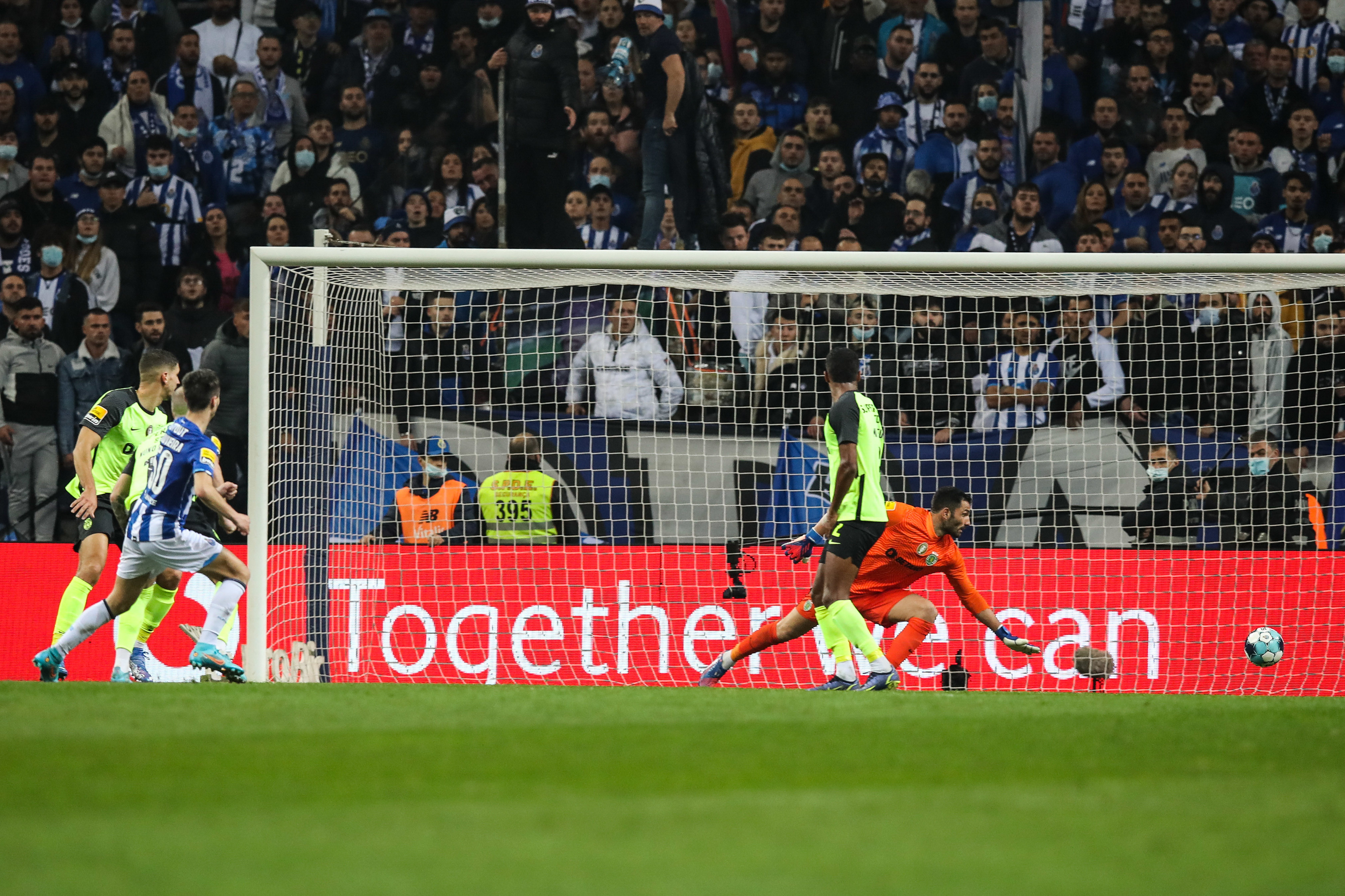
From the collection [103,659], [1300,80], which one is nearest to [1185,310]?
[1300,80]

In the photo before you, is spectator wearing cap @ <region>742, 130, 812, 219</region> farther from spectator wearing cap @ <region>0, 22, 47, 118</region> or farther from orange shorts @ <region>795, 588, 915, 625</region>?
spectator wearing cap @ <region>0, 22, 47, 118</region>

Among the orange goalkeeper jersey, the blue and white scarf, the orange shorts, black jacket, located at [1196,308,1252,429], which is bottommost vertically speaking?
the orange shorts

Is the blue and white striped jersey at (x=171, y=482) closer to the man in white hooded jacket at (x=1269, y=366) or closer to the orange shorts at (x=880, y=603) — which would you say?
the orange shorts at (x=880, y=603)

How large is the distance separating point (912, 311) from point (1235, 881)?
30.1 ft

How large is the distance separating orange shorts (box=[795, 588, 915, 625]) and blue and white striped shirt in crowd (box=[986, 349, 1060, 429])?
83.9 inches

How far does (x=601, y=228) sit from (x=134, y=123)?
486cm

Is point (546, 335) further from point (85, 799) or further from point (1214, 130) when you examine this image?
point (85, 799)

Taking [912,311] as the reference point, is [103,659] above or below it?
below

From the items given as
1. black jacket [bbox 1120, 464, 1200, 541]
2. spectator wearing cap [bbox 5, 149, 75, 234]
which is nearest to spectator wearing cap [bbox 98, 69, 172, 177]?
spectator wearing cap [bbox 5, 149, 75, 234]

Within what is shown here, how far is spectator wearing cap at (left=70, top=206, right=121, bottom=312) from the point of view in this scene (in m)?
14.3

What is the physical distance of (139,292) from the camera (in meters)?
14.3

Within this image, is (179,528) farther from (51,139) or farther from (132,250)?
(51,139)

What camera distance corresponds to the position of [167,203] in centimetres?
1484

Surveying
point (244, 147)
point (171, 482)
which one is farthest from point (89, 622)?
point (244, 147)
